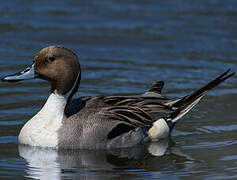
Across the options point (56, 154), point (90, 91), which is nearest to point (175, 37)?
point (90, 91)

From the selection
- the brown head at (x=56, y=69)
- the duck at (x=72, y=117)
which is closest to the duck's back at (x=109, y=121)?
the duck at (x=72, y=117)

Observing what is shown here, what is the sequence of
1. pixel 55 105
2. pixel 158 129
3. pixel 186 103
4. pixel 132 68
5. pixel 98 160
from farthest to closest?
1. pixel 132 68
2. pixel 186 103
3. pixel 158 129
4. pixel 55 105
5. pixel 98 160

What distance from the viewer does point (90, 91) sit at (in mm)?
12539

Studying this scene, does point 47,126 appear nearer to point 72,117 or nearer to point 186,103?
point 72,117

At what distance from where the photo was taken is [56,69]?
9.93 m

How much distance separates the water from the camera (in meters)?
9.12

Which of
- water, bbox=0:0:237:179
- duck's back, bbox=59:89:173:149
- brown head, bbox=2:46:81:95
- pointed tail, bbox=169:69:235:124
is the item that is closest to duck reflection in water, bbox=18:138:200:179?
water, bbox=0:0:237:179

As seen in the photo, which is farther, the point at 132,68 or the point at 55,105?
the point at 132,68

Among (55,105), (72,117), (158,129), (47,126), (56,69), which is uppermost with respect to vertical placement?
(56,69)

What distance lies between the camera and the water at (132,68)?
29.9 ft

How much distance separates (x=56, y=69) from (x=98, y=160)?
4.66ft

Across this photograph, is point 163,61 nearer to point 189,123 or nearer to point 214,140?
point 189,123

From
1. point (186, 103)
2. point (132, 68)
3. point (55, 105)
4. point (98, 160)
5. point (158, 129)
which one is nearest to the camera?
point (98, 160)

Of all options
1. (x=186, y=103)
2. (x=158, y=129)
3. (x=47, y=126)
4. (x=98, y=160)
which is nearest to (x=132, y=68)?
(x=186, y=103)
